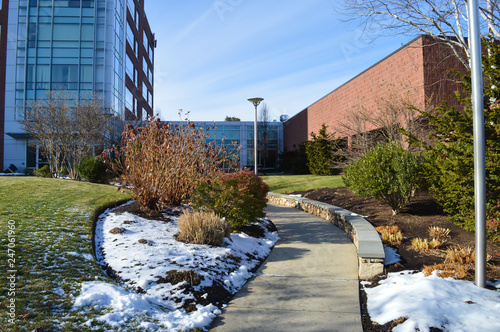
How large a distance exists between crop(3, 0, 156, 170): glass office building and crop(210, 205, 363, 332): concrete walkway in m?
24.0

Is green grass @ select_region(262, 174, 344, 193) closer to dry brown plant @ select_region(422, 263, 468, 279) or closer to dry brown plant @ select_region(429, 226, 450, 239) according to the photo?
dry brown plant @ select_region(429, 226, 450, 239)

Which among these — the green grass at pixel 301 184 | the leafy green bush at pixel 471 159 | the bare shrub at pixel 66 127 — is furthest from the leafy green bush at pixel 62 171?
the leafy green bush at pixel 471 159

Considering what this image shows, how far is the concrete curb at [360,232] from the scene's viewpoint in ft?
16.8

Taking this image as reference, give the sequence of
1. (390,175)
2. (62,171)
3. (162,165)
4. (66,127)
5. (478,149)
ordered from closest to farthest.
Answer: (478,149) < (162,165) < (390,175) < (66,127) < (62,171)

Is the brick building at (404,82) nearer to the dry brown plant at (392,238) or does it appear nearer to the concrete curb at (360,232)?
the concrete curb at (360,232)

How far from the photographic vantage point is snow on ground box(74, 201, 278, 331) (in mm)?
3527

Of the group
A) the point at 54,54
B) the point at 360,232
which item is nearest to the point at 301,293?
the point at 360,232

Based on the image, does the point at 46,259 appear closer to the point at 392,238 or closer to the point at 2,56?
the point at 392,238

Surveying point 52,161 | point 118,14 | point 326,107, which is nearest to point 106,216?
point 52,161

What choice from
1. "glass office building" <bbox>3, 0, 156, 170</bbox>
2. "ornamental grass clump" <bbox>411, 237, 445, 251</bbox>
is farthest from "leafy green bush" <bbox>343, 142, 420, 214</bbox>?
"glass office building" <bbox>3, 0, 156, 170</bbox>

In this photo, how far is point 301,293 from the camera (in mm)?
4488

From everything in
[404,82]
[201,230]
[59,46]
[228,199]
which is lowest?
[201,230]

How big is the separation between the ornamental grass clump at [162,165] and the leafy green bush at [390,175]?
3937 mm

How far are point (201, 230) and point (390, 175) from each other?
202 inches
